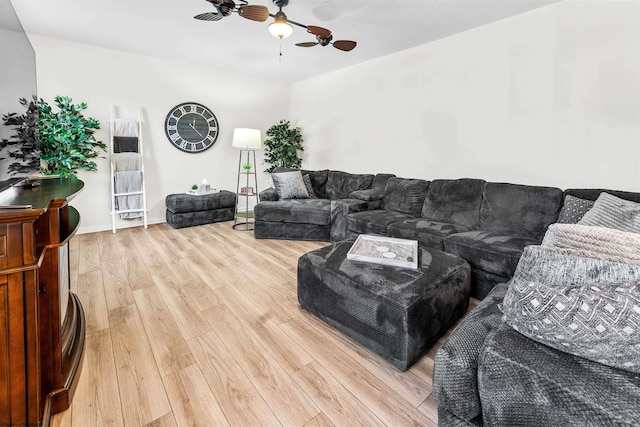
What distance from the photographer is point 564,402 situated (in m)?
0.83

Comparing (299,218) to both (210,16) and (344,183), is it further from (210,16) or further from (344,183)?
(210,16)

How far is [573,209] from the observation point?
2.38 metres

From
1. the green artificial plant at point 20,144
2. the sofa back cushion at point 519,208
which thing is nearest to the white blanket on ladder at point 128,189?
the green artificial plant at point 20,144

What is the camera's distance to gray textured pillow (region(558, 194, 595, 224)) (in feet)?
7.63

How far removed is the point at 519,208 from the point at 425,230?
849mm

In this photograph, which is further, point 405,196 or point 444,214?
point 405,196

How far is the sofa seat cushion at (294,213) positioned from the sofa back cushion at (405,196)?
0.79 metres

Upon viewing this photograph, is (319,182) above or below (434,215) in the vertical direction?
above

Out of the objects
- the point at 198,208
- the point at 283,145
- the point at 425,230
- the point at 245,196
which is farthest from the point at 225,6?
the point at 245,196

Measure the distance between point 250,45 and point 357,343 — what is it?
3766 mm

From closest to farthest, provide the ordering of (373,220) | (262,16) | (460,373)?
1. (460,373)
2. (262,16)
3. (373,220)

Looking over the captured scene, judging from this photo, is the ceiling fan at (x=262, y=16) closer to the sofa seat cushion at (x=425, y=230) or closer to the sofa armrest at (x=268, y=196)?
the sofa seat cushion at (x=425, y=230)

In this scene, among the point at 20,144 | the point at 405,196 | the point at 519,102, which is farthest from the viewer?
the point at 405,196

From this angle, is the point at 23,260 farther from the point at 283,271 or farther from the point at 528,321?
the point at 283,271
